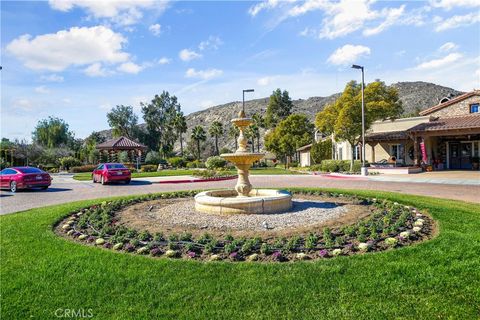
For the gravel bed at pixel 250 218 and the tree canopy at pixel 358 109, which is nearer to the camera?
the gravel bed at pixel 250 218

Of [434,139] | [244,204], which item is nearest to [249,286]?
[244,204]

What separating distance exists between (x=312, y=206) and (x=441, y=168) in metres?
25.4

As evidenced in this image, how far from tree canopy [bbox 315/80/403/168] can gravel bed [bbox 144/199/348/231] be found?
20.7 meters

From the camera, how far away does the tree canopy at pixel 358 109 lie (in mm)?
29828

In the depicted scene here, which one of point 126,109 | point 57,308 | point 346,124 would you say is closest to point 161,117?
point 126,109

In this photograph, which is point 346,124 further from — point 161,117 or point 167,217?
point 161,117

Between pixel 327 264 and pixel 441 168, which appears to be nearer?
pixel 327 264

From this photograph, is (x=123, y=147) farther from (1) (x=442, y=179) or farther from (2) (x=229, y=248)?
(2) (x=229, y=248)

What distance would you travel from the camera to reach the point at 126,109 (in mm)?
85938

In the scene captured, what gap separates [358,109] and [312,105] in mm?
104651

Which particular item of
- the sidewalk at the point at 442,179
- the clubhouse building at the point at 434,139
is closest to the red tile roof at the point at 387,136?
the clubhouse building at the point at 434,139

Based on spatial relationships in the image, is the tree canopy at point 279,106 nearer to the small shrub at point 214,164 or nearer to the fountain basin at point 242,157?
the small shrub at point 214,164

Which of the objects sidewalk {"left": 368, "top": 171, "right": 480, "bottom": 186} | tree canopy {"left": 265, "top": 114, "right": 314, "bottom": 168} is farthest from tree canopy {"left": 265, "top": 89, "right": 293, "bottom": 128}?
sidewalk {"left": 368, "top": 171, "right": 480, "bottom": 186}

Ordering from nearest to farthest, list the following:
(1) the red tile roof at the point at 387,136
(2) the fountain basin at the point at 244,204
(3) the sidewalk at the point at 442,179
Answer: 1. (2) the fountain basin at the point at 244,204
2. (3) the sidewalk at the point at 442,179
3. (1) the red tile roof at the point at 387,136
